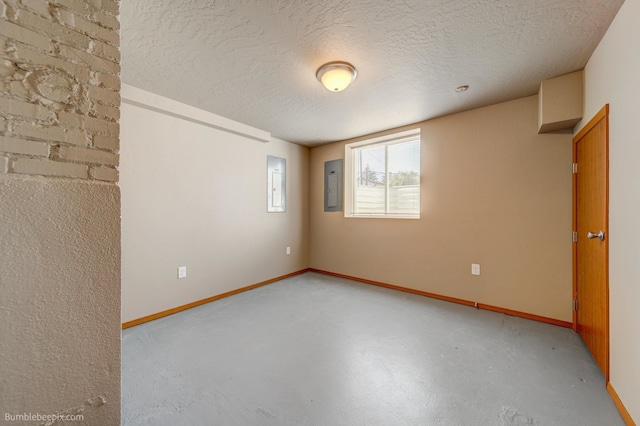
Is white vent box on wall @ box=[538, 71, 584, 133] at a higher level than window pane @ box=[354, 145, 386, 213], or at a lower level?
higher

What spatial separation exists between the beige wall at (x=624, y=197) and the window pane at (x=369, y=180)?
8.06ft

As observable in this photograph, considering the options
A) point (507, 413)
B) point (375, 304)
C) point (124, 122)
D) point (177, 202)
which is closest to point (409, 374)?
point (507, 413)

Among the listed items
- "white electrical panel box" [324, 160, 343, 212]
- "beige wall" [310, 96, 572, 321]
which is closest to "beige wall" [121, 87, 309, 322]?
"white electrical panel box" [324, 160, 343, 212]

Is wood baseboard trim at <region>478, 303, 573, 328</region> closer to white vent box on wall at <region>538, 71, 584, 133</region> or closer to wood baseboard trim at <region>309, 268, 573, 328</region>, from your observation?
wood baseboard trim at <region>309, 268, 573, 328</region>

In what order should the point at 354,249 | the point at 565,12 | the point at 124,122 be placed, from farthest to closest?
the point at 354,249 → the point at 124,122 → the point at 565,12

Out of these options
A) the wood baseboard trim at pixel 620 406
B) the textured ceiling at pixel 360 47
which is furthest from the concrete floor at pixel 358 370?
the textured ceiling at pixel 360 47

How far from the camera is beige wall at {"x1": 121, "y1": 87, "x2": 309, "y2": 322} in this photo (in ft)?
8.19

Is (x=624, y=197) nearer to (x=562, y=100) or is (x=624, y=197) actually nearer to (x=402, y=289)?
(x=562, y=100)

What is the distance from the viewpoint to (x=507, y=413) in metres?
1.37

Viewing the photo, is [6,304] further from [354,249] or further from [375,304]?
[354,249]

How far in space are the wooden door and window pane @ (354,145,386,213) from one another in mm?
2126

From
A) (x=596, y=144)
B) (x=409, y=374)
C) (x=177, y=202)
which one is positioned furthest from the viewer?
(x=177, y=202)

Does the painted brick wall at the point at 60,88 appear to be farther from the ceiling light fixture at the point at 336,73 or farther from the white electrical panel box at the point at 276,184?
the white electrical panel box at the point at 276,184

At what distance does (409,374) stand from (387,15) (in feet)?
7.65
